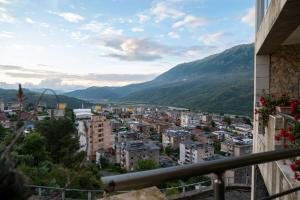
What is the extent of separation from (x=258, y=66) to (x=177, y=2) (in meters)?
21.5

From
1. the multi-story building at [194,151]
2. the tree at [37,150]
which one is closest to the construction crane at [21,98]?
the tree at [37,150]

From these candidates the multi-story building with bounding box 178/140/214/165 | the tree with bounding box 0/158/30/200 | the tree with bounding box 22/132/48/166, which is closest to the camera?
the tree with bounding box 0/158/30/200

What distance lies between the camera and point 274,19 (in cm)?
427

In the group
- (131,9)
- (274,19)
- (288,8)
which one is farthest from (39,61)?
(131,9)

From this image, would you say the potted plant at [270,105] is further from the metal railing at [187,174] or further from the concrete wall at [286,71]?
the metal railing at [187,174]

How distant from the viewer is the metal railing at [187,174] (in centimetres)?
77

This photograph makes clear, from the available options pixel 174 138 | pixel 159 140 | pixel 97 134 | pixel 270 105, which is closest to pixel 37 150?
pixel 270 105

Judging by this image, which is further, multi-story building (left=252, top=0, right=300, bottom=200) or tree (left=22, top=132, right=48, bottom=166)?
tree (left=22, top=132, right=48, bottom=166)

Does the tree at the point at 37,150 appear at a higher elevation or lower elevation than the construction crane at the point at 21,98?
lower

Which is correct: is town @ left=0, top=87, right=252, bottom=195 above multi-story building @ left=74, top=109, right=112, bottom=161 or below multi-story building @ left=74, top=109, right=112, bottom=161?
below

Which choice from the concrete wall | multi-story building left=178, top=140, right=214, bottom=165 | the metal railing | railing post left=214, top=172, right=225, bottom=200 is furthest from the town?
the concrete wall

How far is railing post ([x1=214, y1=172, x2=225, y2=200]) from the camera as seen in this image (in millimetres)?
967

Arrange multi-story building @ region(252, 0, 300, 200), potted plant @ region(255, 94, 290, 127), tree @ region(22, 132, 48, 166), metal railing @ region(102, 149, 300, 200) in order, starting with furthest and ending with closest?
1. tree @ region(22, 132, 48, 166)
2. multi-story building @ region(252, 0, 300, 200)
3. potted plant @ region(255, 94, 290, 127)
4. metal railing @ region(102, 149, 300, 200)

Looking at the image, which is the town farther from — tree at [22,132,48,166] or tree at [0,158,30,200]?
tree at [22,132,48,166]
